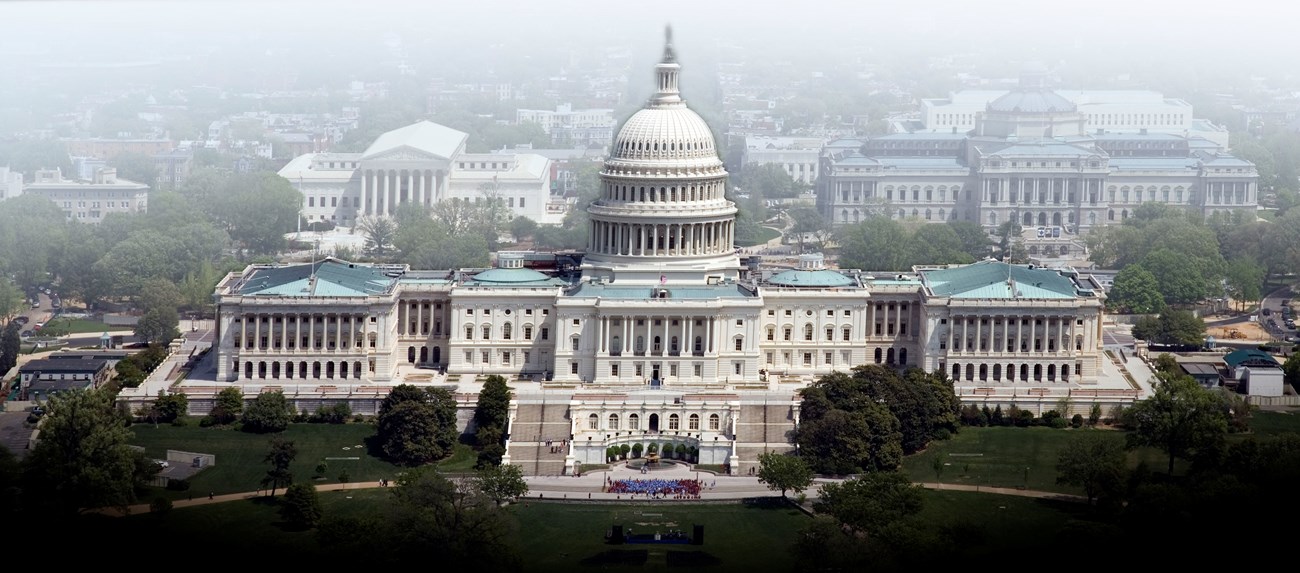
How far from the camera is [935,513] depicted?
4734 inches

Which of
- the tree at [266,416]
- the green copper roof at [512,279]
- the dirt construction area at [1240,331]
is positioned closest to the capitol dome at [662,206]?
the green copper roof at [512,279]

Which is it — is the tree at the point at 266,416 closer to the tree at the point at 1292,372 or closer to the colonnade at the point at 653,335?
the colonnade at the point at 653,335

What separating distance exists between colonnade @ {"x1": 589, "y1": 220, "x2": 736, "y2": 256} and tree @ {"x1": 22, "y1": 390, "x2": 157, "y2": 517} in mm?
36139

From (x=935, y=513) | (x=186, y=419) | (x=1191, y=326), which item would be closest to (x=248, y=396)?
(x=186, y=419)

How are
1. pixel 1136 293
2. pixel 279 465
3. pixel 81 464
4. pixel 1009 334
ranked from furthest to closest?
pixel 1136 293
pixel 1009 334
pixel 279 465
pixel 81 464

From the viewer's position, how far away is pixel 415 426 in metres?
130

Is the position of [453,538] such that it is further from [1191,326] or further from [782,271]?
[1191,326]

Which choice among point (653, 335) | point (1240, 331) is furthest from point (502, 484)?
point (1240, 331)

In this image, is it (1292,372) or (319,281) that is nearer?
(319,281)

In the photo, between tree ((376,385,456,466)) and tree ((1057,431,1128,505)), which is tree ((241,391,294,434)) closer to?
tree ((376,385,456,466))

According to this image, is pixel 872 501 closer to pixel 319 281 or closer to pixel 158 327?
pixel 319 281

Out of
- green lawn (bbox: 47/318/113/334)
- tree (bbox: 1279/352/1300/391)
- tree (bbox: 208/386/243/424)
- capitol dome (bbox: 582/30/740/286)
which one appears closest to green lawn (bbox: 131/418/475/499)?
tree (bbox: 208/386/243/424)

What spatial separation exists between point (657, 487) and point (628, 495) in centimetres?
181

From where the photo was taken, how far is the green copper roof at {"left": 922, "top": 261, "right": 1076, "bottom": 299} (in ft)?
477
